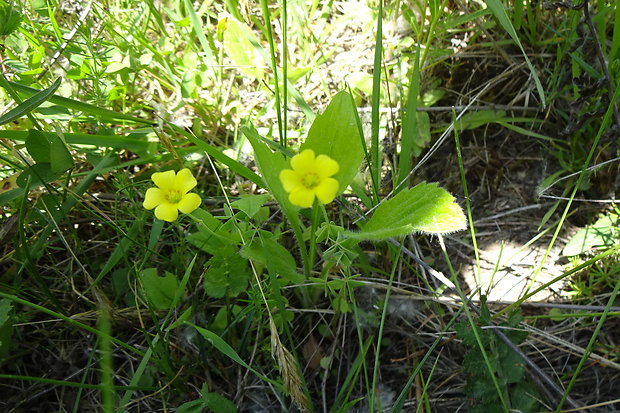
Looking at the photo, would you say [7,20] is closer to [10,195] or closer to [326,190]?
[10,195]

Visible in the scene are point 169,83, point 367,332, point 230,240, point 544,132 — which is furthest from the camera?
point 169,83

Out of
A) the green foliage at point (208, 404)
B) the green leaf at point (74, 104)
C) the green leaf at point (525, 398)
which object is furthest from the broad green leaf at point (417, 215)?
the green leaf at point (74, 104)

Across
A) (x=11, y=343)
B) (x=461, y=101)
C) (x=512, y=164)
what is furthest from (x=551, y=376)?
(x=11, y=343)

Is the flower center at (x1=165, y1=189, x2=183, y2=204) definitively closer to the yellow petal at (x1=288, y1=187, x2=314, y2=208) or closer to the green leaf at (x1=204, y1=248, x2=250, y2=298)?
the green leaf at (x1=204, y1=248, x2=250, y2=298)

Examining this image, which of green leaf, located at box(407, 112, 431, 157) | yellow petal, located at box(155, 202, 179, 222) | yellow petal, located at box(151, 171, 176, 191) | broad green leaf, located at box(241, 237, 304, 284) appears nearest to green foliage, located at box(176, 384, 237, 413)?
broad green leaf, located at box(241, 237, 304, 284)

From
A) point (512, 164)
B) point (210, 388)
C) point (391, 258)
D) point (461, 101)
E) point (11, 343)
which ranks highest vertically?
point (461, 101)

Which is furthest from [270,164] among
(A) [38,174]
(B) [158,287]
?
(A) [38,174]

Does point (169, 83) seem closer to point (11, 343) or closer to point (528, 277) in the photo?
point (11, 343)
